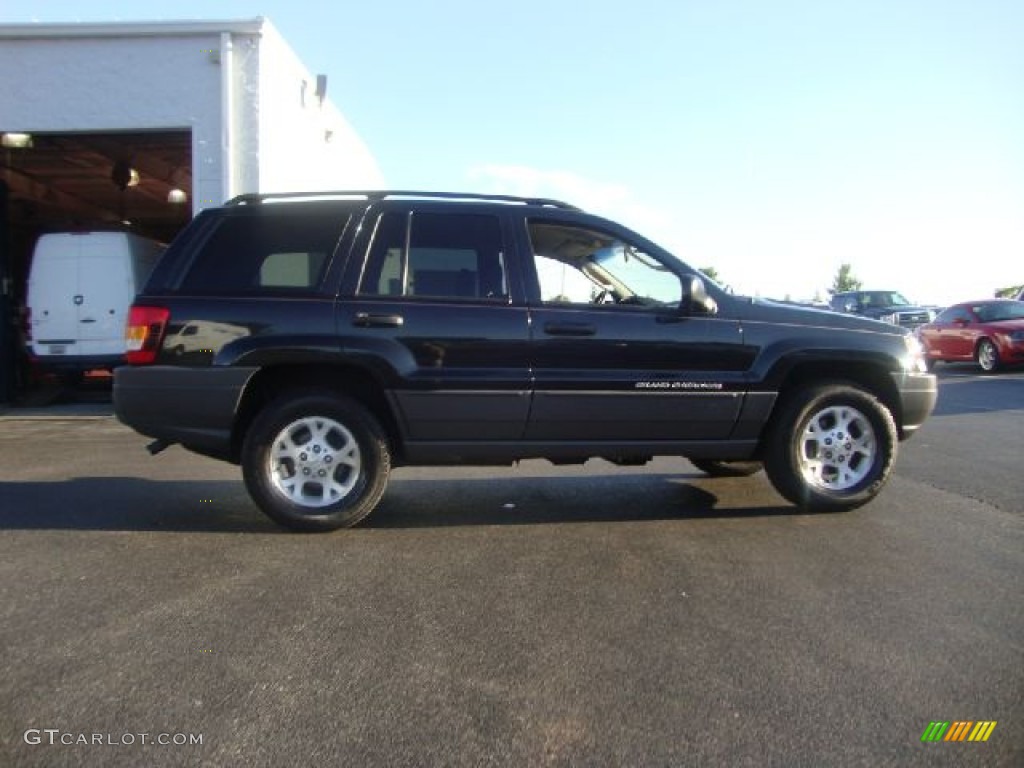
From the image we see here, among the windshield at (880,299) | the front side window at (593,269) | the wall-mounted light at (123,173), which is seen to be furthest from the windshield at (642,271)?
the windshield at (880,299)

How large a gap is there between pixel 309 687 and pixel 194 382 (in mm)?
2430

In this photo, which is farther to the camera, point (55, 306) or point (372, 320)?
point (55, 306)

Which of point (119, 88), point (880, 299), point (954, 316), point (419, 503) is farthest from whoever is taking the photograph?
point (880, 299)

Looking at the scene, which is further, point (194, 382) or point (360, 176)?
point (360, 176)

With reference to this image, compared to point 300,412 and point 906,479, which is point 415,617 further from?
point 906,479

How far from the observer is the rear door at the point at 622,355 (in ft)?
15.8

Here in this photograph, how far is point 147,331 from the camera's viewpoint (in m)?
4.65

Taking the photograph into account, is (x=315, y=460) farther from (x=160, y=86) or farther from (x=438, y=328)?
(x=160, y=86)

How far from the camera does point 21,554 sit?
434 cm

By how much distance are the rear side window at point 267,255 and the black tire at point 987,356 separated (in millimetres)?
16420

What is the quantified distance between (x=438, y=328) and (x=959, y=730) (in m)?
3.23

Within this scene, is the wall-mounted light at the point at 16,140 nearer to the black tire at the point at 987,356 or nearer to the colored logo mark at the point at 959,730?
the colored logo mark at the point at 959,730

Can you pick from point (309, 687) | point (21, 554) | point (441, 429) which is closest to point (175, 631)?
point (309, 687)

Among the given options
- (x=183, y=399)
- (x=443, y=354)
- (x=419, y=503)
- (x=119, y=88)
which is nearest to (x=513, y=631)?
(x=443, y=354)
